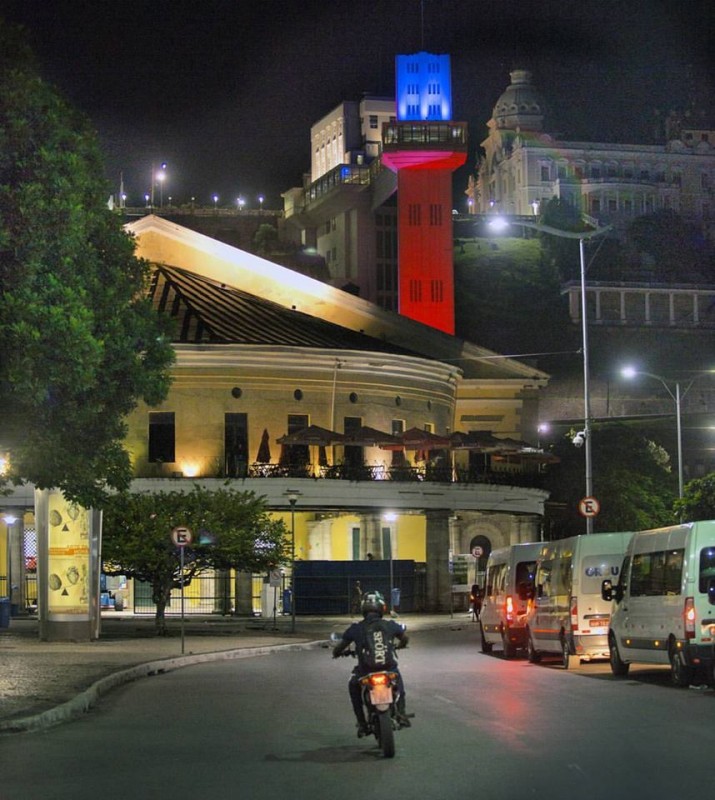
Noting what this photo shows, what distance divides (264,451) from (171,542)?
19.2 metres

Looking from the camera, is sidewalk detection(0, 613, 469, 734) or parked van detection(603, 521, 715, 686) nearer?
sidewalk detection(0, 613, 469, 734)

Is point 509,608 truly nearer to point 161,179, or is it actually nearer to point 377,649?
point 377,649

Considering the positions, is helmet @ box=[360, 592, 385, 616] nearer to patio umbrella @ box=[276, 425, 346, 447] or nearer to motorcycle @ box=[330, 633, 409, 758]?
motorcycle @ box=[330, 633, 409, 758]

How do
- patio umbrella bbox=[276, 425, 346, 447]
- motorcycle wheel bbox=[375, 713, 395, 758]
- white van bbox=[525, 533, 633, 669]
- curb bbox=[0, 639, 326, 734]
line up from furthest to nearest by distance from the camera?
patio umbrella bbox=[276, 425, 346, 447], white van bbox=[525, 533, 633, 669], curb bbox=[0, 639, 326, 734], motorcycle wheel bbox=[375, 713, 395, 758]

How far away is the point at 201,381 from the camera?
61281 millimetres

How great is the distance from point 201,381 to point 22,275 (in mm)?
39273

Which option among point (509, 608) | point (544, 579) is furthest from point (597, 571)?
point (509, 608)

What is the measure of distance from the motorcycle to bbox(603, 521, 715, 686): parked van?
26.5 feet

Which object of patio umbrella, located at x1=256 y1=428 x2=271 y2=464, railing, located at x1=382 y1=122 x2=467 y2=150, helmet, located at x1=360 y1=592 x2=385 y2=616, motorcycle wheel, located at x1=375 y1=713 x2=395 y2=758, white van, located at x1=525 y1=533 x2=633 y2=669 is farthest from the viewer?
railing, located at x1=382 y1=122 x2=467 y2=150

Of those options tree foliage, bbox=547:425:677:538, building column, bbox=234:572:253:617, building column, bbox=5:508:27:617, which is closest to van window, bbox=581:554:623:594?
building column, bbox=234:572:253:617

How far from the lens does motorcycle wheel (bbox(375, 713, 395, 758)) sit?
574 inches

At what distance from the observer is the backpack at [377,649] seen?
15023 millimetres

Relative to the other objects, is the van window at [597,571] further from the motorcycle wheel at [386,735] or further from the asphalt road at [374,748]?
the motorcycle wheel at [386,735]

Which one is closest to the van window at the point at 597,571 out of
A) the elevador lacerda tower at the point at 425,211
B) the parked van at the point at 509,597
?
the parked van at the point at 509,597
